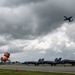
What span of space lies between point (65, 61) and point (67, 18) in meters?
50.6

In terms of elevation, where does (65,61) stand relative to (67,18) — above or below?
below

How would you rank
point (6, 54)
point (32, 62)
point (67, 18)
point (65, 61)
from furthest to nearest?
point (32, 62)
point (6, 54)
point (65, 61)
point (67, 18)

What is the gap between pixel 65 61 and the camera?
146875 millimetres

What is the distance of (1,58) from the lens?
160 meters

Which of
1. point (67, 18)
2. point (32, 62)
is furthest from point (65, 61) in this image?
point (67, 18)

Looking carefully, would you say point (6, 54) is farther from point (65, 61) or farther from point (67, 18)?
point (67, 18)

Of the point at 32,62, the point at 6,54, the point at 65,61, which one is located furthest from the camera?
the point at 32,62

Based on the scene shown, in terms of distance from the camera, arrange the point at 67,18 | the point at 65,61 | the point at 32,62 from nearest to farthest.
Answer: the point at 67,18 → the point at 65,61 → the point at 32,62

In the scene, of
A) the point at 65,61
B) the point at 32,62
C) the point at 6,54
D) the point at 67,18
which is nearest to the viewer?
the point at 67,18

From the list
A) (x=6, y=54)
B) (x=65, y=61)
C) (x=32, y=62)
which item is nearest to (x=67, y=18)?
(x=65, y=61)

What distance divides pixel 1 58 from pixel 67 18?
72.5 metres

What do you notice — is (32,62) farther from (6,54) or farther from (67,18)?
(67,18)

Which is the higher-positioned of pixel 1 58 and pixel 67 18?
pixel 67 18

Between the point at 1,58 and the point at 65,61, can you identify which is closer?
the point at 65,61
